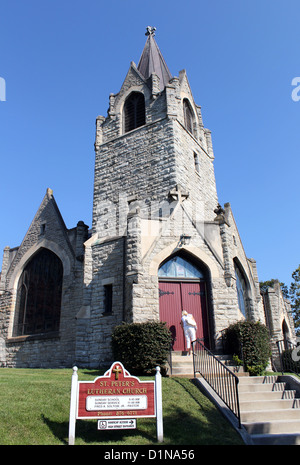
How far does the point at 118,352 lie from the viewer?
37.0 feet

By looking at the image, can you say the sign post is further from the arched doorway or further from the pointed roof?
the pointed roof

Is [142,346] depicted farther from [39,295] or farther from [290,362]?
[39,295]

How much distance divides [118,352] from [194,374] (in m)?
2.58

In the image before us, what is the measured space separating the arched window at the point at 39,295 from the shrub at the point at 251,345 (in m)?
8.91

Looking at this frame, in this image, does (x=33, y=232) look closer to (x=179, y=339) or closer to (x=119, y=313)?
(x=119, y=313)

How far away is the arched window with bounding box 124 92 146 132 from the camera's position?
20.2 metres

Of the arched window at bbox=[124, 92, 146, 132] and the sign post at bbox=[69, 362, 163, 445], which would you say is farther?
the arched window at bbox=[124, 92, 146, 132]

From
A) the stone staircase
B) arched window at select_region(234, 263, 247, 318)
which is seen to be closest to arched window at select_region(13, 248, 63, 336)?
arched window at select_region(234, 263, 247, 318)

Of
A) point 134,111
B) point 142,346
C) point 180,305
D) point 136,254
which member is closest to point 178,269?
point 180,305

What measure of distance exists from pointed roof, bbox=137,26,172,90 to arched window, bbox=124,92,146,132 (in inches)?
81.7

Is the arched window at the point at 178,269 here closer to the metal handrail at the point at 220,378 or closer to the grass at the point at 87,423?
the metal handrail at the point at 220,378

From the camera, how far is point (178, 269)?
1418cm

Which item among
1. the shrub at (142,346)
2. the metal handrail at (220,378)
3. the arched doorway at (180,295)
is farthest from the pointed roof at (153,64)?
the metal handrail at (220,378)

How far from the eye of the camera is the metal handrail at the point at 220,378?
25.4 ft
